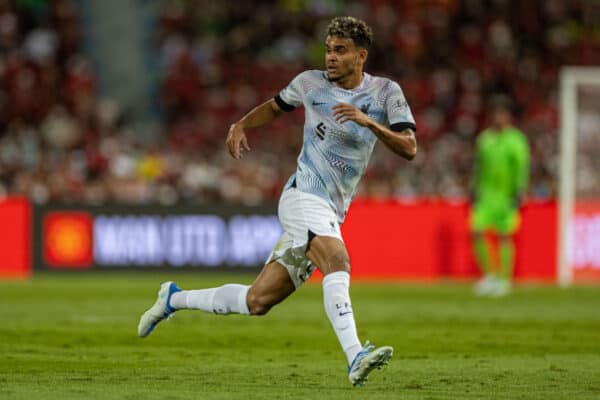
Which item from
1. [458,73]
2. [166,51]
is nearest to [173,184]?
[166,51]

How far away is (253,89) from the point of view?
76.7 feet

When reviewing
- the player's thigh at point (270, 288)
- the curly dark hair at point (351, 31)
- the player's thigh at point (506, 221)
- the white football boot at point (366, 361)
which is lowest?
the player's thigh at point (506, 221)

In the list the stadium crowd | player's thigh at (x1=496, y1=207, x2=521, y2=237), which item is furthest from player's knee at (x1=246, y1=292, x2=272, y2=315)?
A: the stadium crowd

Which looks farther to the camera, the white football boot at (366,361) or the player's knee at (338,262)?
the player's knee at (338,262)

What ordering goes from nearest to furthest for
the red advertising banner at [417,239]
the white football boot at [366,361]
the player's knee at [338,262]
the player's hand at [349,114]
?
the white football boot at [366,361] < the player's hand at [349,114] < the player's knee at [338,262] < the red advertising banner at [417,239]

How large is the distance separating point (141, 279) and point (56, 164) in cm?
343

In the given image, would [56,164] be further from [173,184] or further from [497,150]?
[497,150]

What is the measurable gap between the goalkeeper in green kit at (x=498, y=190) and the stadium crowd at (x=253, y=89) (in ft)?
9.90

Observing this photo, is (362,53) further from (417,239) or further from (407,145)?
(417,239)

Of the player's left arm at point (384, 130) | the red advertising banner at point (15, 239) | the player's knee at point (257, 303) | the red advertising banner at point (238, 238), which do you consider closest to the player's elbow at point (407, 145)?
the player's left arm at point (384, 130)

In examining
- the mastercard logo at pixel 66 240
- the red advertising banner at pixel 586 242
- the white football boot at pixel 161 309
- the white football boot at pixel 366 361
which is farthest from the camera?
the mastercard logo at pixel 66 240

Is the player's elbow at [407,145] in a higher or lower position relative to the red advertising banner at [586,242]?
higher

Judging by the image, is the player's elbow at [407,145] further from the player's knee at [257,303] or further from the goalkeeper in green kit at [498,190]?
the goalkeeper in green kit at [498,190]

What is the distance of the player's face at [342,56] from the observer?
292 inches
